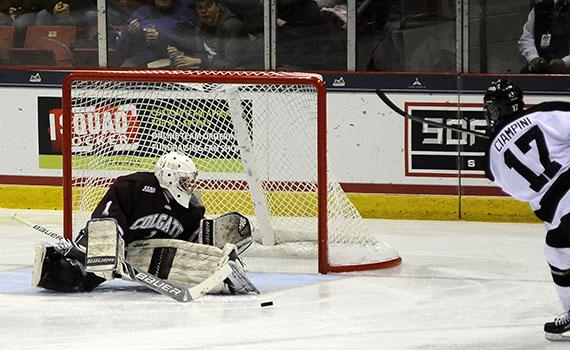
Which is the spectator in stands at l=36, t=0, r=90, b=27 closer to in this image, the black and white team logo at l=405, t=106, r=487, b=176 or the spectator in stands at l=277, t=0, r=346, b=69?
the spectator in stands at l=277, t=0, r=346, b=69

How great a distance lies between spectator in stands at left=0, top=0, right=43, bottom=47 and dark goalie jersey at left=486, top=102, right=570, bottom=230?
4.38 meters

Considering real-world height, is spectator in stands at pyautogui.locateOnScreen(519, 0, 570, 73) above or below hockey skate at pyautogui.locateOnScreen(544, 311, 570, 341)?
above

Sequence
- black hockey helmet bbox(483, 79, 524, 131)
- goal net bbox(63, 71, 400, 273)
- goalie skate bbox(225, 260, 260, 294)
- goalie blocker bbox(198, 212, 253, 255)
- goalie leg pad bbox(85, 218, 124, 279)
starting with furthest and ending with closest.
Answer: goal net bbox(63, 71, 400, 273) < goalie blocker bbox(198, 212, 253, 255) < goalie skate bbox(225, 260, 260, 294) < goalie leg pad bbox(85, 218, 124, 279) < black hockey helmet bbox(483, 79, 524, 131)

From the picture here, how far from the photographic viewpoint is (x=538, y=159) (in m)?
5.05

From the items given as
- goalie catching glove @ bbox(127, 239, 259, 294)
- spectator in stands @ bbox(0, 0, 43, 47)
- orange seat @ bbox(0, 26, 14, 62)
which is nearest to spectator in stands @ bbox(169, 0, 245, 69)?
spectator in stands @ bbox(0, 0, 43, 47)

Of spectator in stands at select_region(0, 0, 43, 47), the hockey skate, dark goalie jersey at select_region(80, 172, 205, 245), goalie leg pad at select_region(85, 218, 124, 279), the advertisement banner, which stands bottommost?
the hockey skate

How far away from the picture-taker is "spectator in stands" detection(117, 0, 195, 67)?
8586 mm

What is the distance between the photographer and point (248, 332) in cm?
550

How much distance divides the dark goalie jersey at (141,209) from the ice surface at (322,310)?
10.7 inches

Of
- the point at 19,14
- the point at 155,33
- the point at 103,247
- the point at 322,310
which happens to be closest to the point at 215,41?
the point at 155,33

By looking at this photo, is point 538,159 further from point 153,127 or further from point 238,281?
point 153,127

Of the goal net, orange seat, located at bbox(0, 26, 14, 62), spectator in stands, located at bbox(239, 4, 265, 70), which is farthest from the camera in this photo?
orange seat, located at bbox(0, 26, 14, 62)

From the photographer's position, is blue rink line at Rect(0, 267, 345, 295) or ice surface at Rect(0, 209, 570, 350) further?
blue rink line at Rect(0, 267, 345, 295)

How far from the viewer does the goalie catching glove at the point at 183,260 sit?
6.17 m
